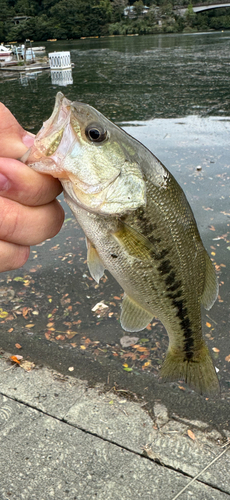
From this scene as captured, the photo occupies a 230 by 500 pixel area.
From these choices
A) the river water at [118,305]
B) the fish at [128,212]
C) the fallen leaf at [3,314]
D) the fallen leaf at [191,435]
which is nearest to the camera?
the fish at [128,212]

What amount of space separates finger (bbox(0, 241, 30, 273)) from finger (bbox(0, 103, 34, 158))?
1.19 feet

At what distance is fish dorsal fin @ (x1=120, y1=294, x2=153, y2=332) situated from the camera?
1946 millimetres

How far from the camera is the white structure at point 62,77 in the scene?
17112 mm

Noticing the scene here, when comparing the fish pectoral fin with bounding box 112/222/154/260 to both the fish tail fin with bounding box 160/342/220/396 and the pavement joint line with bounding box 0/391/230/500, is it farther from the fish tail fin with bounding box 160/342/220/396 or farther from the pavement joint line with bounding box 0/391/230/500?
the pavement joint line with bounding box 0/391/230/500

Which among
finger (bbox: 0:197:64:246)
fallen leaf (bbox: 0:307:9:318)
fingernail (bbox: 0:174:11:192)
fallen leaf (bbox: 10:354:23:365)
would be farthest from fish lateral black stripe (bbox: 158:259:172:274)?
fallen leaf (bbox: 0:307:9:318)

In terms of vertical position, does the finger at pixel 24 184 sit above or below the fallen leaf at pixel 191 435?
above

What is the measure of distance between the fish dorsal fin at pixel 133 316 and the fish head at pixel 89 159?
1.89 feet

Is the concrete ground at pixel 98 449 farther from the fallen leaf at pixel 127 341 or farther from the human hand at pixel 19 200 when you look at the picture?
the human hand at pixel 19 200

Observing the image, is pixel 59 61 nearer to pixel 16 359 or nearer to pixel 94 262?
pixel 16 359

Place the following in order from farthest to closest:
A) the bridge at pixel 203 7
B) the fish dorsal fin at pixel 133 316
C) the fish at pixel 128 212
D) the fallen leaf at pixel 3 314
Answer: the bridge at pixel 203 7, the fallen leaf at pixel 3 314, the fish dorsal fin at pixel 133 316, the fish at pixel 128 212

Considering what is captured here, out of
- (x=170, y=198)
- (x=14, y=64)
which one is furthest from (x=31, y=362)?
(x=14, y=64)

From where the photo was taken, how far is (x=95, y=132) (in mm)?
1522

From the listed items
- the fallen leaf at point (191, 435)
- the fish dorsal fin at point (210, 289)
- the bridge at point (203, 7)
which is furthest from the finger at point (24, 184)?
the bridge at point (203, 7)

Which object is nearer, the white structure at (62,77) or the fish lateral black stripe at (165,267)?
the fish lateral black stripe at (165,267)
